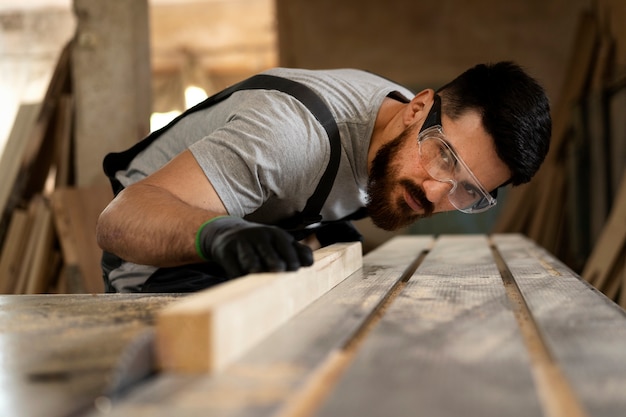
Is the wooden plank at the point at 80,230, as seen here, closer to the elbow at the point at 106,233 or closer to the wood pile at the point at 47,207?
the wood pile at the point at 47,207

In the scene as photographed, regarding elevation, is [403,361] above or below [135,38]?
below

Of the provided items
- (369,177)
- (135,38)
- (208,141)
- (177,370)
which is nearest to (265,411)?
(177,370)

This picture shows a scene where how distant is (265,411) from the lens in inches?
30.8

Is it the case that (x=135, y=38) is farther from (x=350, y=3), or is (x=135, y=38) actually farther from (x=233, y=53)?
(x=233, y=53)

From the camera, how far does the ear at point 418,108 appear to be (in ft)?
7.55

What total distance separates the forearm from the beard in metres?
0.81

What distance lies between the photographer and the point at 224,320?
99 cm

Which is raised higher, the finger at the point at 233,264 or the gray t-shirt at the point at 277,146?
the gray t-shirt at the point at 277,146

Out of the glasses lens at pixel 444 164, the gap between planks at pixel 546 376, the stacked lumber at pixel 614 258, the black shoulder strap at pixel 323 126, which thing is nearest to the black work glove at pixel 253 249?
the gap between planks at pixel 546 376

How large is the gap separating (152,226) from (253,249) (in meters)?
0.44

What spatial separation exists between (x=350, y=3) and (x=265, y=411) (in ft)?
24.6

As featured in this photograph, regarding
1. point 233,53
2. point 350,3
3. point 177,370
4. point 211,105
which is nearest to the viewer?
point 177,370

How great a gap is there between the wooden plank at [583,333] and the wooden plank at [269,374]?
1.18 ft

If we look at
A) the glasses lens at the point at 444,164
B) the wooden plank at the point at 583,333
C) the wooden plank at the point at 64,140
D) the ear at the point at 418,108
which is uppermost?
the ear at the point at 418,108
